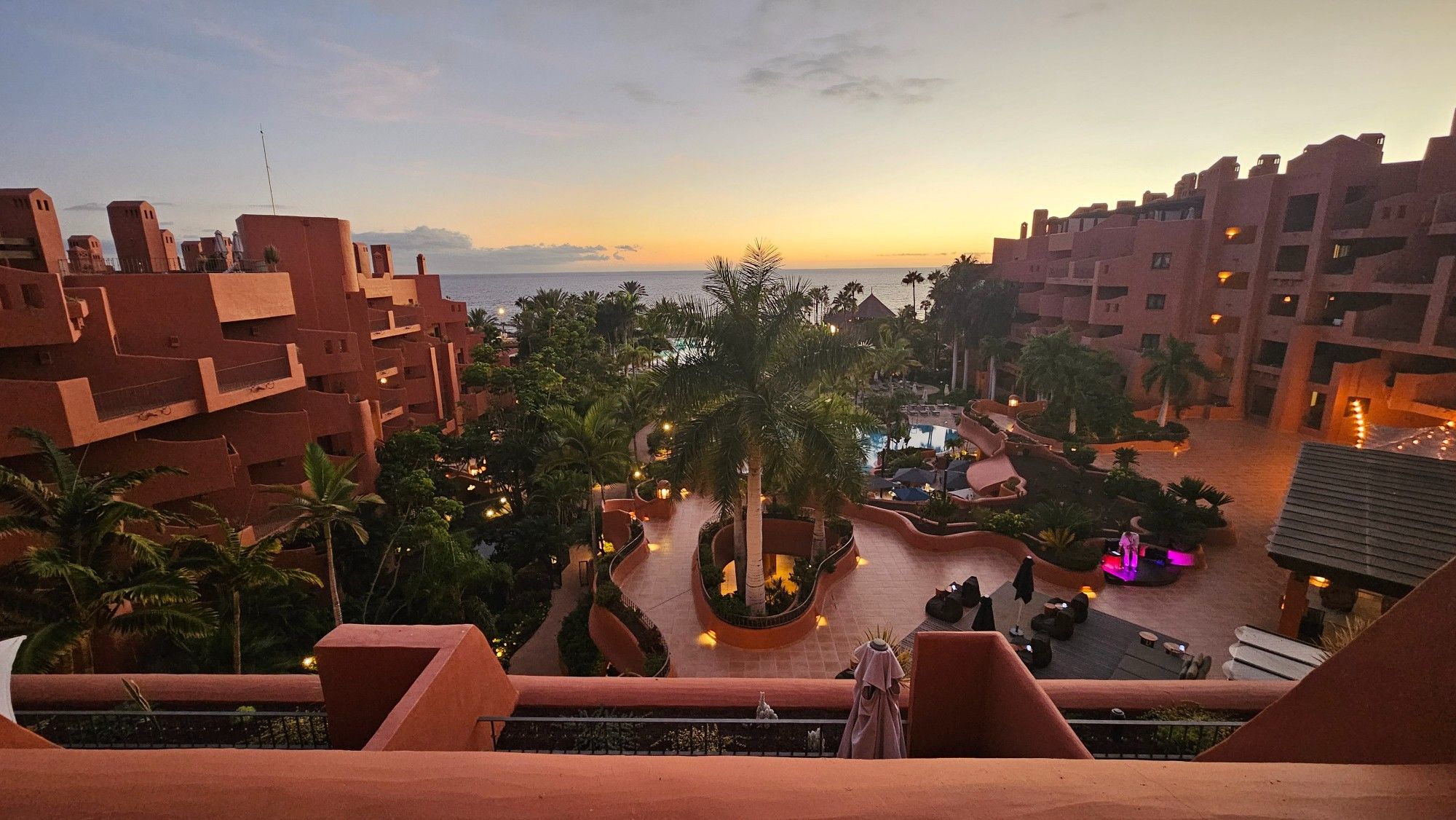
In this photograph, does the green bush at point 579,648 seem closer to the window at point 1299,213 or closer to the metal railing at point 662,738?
the metal railing at point 662,738

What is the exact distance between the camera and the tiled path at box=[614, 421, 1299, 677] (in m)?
13.5

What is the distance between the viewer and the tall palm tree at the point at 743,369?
1186cm

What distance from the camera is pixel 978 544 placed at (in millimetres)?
18703

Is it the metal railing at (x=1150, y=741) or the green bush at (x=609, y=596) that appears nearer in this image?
the metal railing at (x=1150, y=741)

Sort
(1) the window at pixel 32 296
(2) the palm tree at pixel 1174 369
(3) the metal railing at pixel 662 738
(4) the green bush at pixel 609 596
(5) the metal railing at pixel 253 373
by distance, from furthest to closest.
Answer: (2) the palm tree at pixel 1174 369 → (5) the metal railing at pixel 253 373 → (4) the green bush at pixel 609 596 → (1) the window at pixel 32 296 → (3) the metal railing at pixel 662 738

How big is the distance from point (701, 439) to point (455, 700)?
7.36 meters

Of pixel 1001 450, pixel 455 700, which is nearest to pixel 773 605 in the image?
pixel 455 700

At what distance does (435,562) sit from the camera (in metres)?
14.6

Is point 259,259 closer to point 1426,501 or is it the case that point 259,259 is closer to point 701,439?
point 701,439

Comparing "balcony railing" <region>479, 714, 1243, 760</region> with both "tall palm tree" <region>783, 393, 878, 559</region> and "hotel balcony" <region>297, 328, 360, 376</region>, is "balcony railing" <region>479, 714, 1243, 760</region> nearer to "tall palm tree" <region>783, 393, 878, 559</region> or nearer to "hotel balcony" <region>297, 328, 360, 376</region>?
"tall palm tree" <region>783, 393, 878, 559</region>

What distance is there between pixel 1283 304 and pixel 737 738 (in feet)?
131

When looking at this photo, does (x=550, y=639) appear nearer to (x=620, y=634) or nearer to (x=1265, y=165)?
(x=620, y=634)

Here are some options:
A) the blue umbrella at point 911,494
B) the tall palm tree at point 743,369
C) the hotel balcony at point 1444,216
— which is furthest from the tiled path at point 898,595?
the hotel balcony at point 1444,216

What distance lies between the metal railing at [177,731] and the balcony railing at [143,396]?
414 inches
